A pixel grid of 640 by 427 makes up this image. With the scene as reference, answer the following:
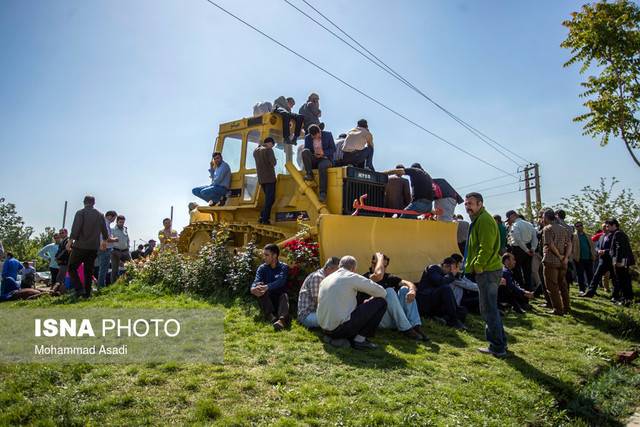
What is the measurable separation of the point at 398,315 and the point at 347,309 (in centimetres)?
114

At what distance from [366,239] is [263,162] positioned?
8.42 ft

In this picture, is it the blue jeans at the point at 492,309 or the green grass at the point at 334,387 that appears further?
the blue jeans at the point at 492,309

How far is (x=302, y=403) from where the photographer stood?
159 inches

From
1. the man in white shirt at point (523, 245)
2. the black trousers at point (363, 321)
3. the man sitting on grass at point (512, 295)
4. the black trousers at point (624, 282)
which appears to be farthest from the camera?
the black trousers at point (624, 282)

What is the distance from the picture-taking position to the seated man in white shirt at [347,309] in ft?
19.2

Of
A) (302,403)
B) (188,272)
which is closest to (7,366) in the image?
(302,403)

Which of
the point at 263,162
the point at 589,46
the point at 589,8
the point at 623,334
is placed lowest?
the point at 623,334

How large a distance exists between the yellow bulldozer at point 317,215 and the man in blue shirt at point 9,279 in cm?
367

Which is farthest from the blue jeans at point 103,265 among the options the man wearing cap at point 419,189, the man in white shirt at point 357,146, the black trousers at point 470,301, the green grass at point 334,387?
the black trousers at point 470,301

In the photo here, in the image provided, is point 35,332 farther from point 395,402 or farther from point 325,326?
point 395,402

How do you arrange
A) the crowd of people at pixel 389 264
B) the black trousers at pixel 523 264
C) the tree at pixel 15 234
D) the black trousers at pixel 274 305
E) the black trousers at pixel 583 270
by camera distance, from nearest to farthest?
the crowd of people at pixel 389 264
the black trousers at pixel 274 305
the black trousers at pixel 523 264
the black trousers at pixel 583 270
the tree at pixel 15 234

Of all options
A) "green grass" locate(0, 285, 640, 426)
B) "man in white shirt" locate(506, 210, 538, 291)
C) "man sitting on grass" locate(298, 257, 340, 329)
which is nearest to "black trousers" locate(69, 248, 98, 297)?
"green grass" locate(0, 285, 640, 426)

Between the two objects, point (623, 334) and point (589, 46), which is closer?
point (623, 334)

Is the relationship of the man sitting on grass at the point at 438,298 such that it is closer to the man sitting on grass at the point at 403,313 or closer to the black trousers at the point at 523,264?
the man sitting on grass at the point at 403,313
